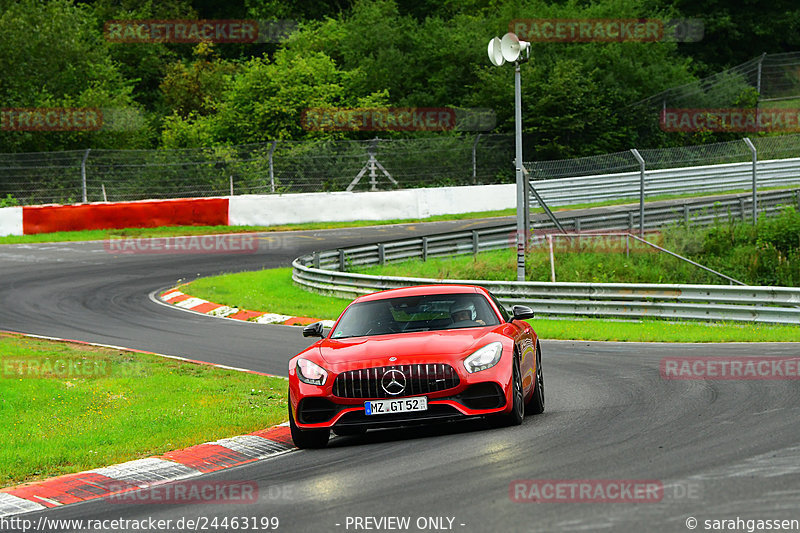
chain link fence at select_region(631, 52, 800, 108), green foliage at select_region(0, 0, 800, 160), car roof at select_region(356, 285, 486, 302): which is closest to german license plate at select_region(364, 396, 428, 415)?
car roof at select_region(356, 285, 486, 302)

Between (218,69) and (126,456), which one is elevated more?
(218,69)

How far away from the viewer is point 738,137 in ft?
164

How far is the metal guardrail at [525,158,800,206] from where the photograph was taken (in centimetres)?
3650

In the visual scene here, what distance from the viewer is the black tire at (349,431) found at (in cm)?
928

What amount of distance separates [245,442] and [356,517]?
3.50 meters

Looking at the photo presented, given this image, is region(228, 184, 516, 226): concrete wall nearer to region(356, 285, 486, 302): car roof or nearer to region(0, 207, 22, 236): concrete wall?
region(0, 207, 22, 236): concrete wall

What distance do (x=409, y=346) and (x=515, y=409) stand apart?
1.07 metres

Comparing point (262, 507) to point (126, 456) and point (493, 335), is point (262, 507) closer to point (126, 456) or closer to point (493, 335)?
point (126, 456)

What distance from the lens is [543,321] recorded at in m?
20.6

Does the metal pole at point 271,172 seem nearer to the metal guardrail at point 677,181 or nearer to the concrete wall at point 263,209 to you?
the concrete wall at point 263,209

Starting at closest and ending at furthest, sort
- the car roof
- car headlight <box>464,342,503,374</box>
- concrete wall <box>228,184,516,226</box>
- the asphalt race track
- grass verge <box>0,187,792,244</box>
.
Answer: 1. the asphalt race track
2. car headlight <box>464,342,503,374</box>
3. the car roof
4. grass verge <box>0,187,792,244</box>
5. concrete wall <box>228,184,516,226</box>

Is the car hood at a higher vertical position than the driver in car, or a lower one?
lower

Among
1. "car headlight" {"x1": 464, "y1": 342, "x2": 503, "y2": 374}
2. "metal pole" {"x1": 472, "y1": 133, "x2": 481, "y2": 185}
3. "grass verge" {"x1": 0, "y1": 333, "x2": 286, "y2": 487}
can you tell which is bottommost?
"grass verge" {"x1": 0, "y1": 333, "x2": 286, "y2": 487}

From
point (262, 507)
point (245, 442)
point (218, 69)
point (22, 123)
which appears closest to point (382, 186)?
point (22, 123)
